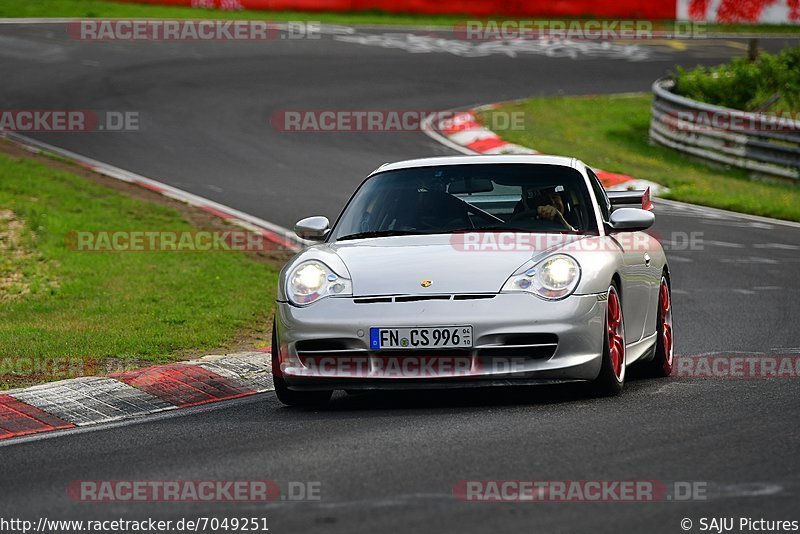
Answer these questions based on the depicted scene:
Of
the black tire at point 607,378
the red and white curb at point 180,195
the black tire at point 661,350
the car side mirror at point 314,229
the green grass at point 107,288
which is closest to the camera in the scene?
the black tire at point 607,378

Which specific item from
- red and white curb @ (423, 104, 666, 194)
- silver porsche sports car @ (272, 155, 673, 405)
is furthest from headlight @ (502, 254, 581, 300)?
red and white curb @ (423, 104, 666, 194)

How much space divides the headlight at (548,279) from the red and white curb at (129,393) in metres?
2.04

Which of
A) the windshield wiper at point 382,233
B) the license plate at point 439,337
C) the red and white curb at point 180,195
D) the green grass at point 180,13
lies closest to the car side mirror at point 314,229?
the windshield wiper at point 382,233

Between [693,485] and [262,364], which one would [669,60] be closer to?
[262,364]

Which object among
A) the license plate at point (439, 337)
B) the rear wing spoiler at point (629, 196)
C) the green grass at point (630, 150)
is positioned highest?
the rear wing spoiler at point (629, 196)

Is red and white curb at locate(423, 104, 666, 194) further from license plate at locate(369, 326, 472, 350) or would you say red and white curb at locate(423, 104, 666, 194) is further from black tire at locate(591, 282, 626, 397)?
license plate at locate(369, 326, 472, 350)

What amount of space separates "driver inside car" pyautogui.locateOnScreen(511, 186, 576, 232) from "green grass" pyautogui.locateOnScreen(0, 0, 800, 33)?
85.5 feet

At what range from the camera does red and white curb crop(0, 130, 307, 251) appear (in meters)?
15.4

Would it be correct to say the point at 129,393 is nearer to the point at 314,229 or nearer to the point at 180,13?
the point at 314,229

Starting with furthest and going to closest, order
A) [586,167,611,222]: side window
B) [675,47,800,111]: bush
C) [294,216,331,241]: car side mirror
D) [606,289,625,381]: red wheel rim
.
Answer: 1. [675,47,800,111]: bush
2. [586,167,611,222]: side window
3. [294,216,331,241]: car side mirror
4. [606,289,625,381]: red wheel rim

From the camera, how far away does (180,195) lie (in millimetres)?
17734

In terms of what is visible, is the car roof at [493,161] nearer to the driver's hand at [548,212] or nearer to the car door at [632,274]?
the car door at [632,274]

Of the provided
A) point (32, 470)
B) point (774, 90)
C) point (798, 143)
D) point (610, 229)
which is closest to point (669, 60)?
point (774, 90)

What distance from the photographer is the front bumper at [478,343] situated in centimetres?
736
